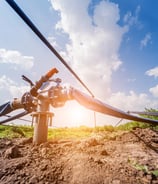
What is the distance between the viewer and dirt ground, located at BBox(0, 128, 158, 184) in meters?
1.83

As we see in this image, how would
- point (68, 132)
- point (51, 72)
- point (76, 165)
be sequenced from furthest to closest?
point (68, 132)
point (51, 72)
point (76, 165)

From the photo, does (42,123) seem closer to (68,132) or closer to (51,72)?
(51,72)

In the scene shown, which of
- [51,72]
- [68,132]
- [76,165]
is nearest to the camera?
[76,165]

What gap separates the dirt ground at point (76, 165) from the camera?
72.0 inches

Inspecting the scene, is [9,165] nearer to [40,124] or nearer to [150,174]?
[40,124]

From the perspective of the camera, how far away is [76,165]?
6.69 ft

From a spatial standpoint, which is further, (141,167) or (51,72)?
(51,72)

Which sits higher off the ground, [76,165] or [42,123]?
[42,123]

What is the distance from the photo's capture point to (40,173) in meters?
1.87

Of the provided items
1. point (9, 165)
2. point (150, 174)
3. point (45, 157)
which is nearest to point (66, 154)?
point (45, 157)

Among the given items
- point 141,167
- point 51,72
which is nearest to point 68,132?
point 51,72

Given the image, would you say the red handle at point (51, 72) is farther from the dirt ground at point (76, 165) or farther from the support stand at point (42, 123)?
the dirt ground at point (76, 165)

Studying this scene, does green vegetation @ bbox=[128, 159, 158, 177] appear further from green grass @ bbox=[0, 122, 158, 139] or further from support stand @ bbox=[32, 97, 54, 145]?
green grass @ bbox=[0, 122, 158, 139]

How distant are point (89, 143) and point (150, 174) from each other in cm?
97
